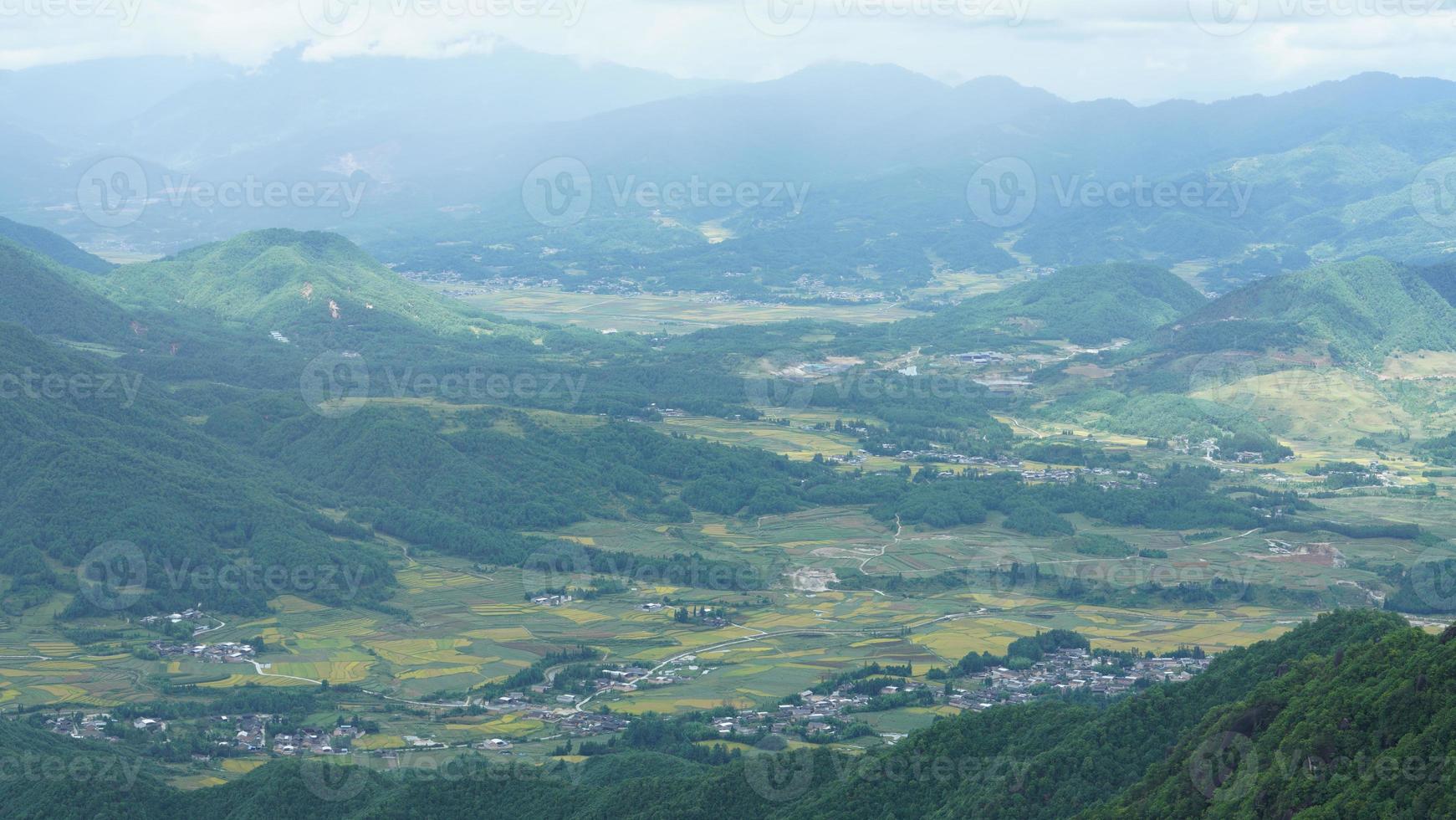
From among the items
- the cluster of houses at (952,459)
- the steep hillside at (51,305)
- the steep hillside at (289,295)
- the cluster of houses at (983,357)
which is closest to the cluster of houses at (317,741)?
the cluster of houses at (952,459)

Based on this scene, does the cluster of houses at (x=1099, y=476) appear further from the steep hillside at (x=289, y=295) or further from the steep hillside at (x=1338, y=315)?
the steep hillside at (x=289, y=295)

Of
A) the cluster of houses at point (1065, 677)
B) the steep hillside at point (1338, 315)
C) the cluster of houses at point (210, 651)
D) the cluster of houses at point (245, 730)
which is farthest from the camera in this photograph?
the steep hillside at point (1338, 315)

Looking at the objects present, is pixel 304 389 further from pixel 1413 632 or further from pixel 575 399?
pixel 1413 632

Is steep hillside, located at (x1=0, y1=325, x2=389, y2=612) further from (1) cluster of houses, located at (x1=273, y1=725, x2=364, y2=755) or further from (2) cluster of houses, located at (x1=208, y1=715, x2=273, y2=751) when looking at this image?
(1) cluster of houses, located at (x1=273, y1=725, x2=364, y2=755)

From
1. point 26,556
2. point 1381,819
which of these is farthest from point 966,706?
point 26,556

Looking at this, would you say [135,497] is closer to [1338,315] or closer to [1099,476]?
[1099,476]

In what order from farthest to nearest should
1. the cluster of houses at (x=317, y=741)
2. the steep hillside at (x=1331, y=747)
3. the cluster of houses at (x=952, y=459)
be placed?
the cluster of houses at (x=952, y=459) → the cluster of houses at (x=317, y=741) → the steep hillside at (x=1331, y=747)

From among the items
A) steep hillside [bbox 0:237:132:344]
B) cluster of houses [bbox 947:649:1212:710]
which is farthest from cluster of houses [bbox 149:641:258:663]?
steep hillside [bbox 0:237:132:344]
